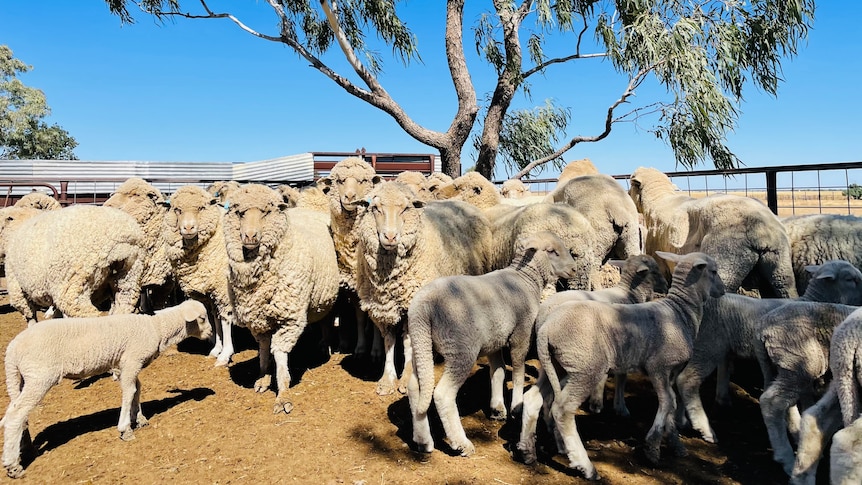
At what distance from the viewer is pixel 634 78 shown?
14.0 meters

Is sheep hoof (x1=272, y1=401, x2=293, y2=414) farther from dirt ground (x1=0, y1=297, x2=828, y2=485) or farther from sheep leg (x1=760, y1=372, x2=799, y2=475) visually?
sheep leg (x1=760, y1=372, x2=799, y2=475)

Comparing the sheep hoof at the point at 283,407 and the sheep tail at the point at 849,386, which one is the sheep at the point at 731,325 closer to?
the sheep tail at the point at 849,386

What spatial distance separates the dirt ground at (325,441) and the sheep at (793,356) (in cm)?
27

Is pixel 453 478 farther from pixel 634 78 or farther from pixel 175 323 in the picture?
pixel 634 78

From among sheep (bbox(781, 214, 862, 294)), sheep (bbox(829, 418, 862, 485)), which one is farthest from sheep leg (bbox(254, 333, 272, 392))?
sheep (bbox(781, 214, 862, 294))

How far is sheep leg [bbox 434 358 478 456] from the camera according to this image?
3723mm

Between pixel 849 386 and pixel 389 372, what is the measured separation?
3.63 meters

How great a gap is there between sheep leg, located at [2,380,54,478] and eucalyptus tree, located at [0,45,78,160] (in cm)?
3597

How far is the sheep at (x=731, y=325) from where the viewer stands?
393 centimetres

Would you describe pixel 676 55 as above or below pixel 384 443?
above

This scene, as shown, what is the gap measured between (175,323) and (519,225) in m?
3.52

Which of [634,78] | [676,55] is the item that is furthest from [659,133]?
[676,55]

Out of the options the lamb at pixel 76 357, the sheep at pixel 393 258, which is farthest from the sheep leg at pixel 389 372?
the lamb at pixel 76 357

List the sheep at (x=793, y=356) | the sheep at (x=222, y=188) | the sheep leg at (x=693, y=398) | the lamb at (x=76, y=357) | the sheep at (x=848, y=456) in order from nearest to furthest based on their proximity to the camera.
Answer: the sheep at (x=848, y=456), the sheep at (x=793, y=356), the lamb at (x=76, y=357), the sheep leg at (x=693, y=398), the sheep at (x=222, y=188)
